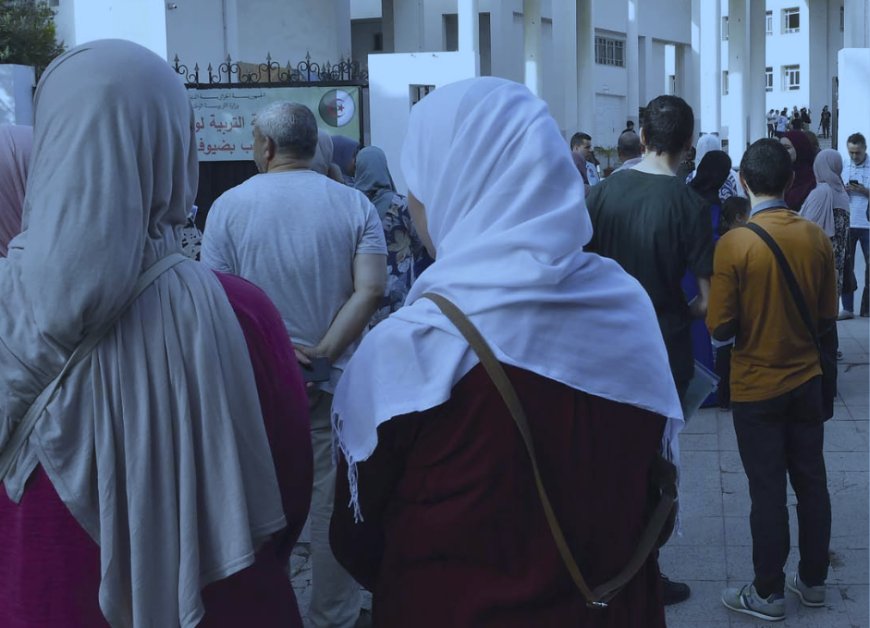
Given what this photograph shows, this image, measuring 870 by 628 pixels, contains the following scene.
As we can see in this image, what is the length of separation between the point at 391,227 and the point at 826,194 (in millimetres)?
5365

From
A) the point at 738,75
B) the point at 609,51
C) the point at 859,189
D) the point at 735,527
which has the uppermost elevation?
the point at 609,51

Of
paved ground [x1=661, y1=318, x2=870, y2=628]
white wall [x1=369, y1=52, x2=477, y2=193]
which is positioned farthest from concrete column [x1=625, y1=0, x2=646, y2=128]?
paved ground [x1=661, y1=318, x2=870, y2=628]

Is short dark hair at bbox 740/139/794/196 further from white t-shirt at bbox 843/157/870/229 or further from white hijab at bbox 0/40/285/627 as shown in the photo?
white t-shirt at bbox 843/157/870/229

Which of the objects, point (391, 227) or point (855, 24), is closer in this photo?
point (391, 227)

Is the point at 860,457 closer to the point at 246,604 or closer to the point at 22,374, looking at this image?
the point at 246,604

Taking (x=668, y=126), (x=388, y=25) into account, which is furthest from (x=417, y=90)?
(x=388, y=25)

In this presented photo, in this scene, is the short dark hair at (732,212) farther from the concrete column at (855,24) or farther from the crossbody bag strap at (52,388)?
the concrete column at (855,24)

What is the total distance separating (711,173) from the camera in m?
7.30

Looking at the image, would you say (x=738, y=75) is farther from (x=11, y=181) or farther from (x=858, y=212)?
(x=11, y=181)

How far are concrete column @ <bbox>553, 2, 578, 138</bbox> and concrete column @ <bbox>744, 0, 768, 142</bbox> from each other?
4448mm

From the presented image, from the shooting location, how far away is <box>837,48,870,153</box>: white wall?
52.1ft

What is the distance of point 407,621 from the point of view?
2.27 meters

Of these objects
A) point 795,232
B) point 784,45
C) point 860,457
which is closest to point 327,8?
point 860,457

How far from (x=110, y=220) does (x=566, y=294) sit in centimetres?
82
